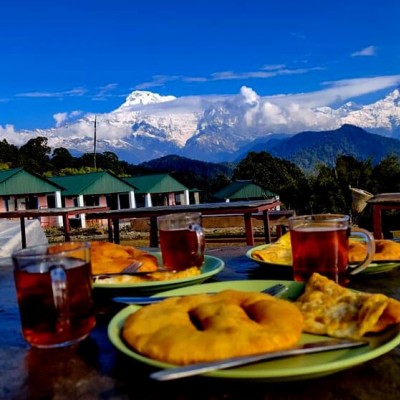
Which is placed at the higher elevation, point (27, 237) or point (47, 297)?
point (47, 297)

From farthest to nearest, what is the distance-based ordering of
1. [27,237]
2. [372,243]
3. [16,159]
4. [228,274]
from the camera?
[16,159]
[27,237]
[228,274]
[372,243]

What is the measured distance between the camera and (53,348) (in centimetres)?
88

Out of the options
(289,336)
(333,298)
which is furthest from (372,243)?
(289,336)

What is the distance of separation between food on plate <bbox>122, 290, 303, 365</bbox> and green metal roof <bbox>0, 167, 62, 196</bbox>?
3392 cm

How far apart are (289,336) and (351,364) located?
9 cm

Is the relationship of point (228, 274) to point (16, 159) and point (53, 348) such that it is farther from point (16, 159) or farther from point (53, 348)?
point (16, 159)

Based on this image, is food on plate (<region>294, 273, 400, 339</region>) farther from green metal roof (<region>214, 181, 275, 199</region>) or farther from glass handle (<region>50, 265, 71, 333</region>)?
green metal roof (<region>214, 181, 275, 199</region>)

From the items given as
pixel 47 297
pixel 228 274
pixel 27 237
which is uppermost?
pixel 47 297

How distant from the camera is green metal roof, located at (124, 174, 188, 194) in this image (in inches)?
1635

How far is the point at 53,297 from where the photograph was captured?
2.83 ft

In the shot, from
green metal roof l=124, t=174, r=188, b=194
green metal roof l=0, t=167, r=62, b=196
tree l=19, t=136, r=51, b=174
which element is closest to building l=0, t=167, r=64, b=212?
green metal roof l=0, t=167, r=62, b=196

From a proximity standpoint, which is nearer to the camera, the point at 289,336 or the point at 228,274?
the point at 289,336

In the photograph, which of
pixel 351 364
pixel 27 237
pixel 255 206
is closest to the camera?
pixel 351 364

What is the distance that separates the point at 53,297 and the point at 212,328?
0.98 ft
